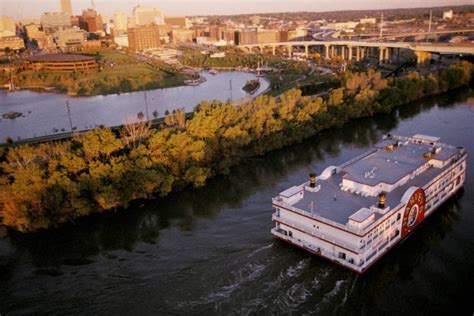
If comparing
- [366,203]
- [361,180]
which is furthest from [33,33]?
[366,203]

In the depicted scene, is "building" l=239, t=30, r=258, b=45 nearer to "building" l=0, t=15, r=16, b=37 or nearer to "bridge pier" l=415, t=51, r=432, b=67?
"bridge pier" l=415, t=51, r=432, b=67

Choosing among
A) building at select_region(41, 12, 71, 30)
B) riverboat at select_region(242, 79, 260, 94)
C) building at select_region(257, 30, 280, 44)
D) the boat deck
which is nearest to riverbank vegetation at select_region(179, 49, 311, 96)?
riverboat at select_region(242, 79, 260, 94)

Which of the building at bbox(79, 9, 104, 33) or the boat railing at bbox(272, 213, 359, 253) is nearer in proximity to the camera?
the boat railing at bbox(272, 213, 359, 253)

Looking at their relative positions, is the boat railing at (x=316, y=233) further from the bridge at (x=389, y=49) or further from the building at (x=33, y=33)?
the building at (x=33, y=33)

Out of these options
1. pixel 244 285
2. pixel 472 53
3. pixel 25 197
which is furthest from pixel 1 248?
pixel 472 53

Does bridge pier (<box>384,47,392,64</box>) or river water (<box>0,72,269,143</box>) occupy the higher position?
bridge pier (<box>384,47,392,64</box>)

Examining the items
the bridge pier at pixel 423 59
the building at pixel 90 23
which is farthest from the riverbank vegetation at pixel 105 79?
the building at pixel 90 23
